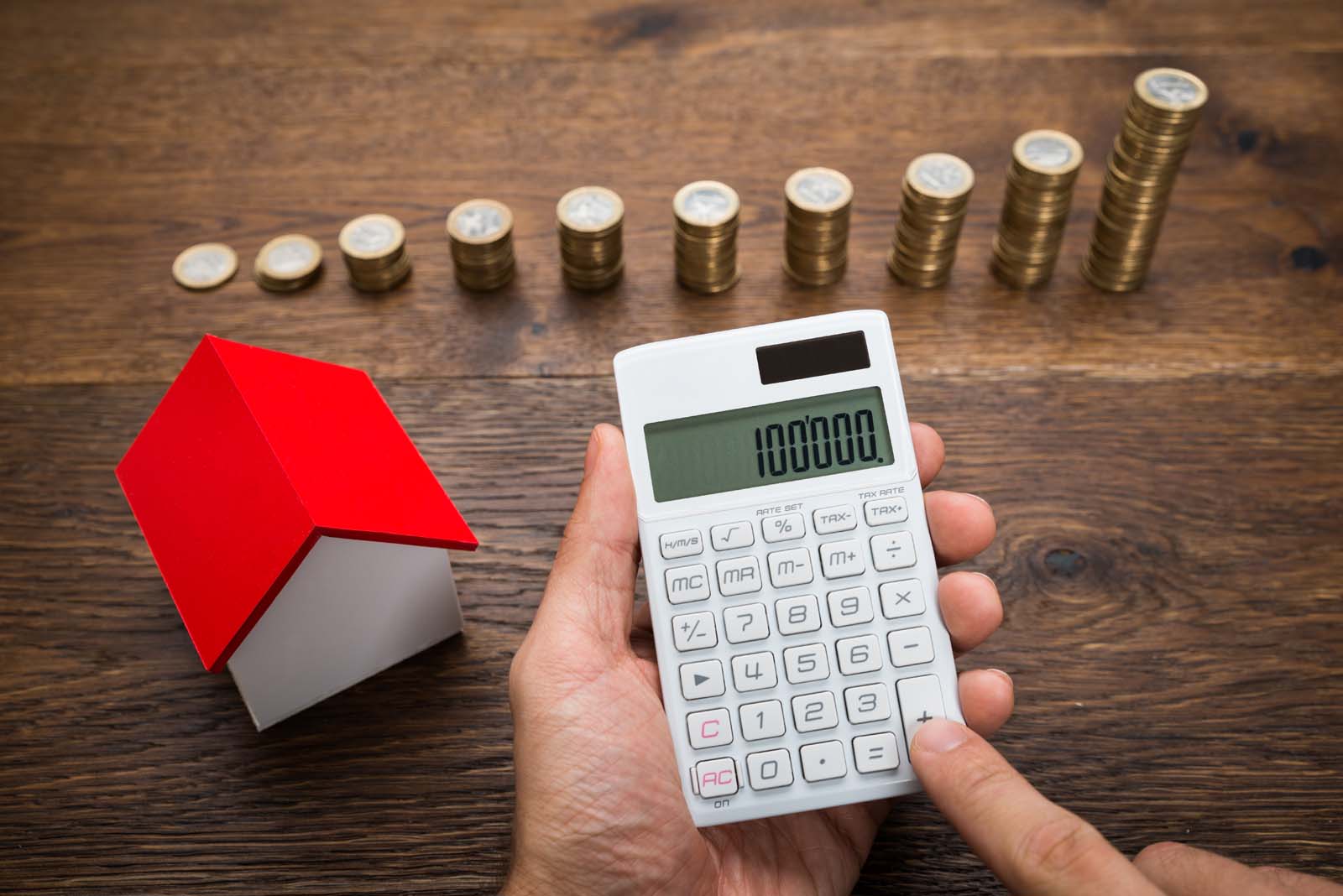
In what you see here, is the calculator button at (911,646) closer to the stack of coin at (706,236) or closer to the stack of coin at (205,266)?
the stack of coin at (706,236)

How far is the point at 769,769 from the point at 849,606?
118mm

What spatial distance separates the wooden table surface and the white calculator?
11 cm

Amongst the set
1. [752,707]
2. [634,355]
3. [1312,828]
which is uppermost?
[634,355]

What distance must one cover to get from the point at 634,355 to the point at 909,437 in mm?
197

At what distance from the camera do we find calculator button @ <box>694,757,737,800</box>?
70cm

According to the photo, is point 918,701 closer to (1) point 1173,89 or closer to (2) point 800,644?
(2) point 800,644

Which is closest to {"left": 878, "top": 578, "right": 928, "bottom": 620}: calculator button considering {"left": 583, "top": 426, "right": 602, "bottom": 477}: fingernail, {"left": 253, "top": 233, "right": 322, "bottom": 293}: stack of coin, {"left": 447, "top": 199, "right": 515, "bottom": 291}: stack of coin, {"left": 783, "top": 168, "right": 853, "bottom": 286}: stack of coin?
{"left": 583, "top": 426, "right": 602, "bottom": 477}: fingernail

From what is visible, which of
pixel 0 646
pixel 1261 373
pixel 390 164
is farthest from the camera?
pixel 390 164

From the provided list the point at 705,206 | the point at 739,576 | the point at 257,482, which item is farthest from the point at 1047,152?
the point at 257,482

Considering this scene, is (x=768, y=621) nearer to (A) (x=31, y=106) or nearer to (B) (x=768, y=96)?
(B) (x=768, y=96)

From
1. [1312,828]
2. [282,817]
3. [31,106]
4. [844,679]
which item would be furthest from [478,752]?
[31,106]

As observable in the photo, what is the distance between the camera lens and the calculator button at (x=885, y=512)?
75cm

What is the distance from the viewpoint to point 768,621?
739mm

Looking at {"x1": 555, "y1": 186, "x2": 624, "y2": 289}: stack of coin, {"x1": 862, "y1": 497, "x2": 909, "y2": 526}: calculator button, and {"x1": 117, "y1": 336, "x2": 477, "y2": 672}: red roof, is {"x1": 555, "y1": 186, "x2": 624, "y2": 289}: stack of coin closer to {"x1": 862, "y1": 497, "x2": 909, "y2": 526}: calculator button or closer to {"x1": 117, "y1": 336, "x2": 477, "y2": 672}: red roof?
{"x1": 117, "y1": 336, "x2": 477, "y2": 672}: red roof
